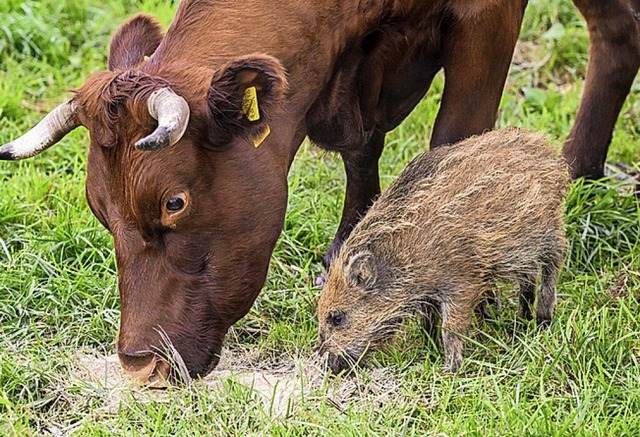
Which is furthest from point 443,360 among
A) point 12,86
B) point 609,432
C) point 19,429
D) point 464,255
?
point 12,86

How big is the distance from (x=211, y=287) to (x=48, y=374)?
0.85 m

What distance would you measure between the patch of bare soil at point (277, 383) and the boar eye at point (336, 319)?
159mm

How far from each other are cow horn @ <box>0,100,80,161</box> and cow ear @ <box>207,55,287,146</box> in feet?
1.80

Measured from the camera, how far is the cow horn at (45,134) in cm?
439

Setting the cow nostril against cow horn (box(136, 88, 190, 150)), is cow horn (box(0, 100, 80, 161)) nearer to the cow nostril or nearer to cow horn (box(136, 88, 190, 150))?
cow horn (box(136, 88, 190, 150))

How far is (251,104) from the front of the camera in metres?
4.25

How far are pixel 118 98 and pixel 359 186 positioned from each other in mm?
1867

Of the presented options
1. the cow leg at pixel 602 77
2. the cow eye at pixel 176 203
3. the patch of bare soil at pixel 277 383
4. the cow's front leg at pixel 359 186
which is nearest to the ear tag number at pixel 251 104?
the cow eye at pixel 176 203

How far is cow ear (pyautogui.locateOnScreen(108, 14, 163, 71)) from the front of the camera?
15.7ft

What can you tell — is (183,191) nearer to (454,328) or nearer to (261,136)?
(261,136)

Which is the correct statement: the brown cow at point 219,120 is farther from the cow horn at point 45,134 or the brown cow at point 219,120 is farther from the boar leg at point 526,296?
the boar leg at point 526,296

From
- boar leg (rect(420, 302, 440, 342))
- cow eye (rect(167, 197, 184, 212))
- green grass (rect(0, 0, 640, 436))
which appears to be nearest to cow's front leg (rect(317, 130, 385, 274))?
green grass (rect(0, 0, 640, 436))

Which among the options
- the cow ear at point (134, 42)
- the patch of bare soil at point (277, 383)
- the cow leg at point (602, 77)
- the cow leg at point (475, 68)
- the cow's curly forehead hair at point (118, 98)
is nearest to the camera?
the cow's curly forehead hair at point (118, 98)

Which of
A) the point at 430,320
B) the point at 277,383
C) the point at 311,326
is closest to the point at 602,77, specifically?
the point at 430,320
